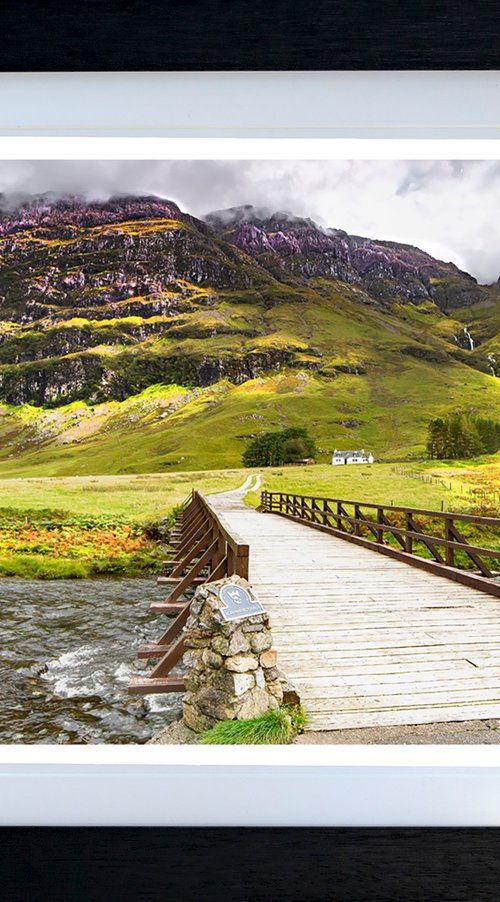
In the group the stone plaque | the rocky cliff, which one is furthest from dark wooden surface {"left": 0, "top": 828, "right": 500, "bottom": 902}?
the rocky cliff

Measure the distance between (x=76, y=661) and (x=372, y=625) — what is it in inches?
107

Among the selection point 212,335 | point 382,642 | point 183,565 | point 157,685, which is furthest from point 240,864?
point 212,335

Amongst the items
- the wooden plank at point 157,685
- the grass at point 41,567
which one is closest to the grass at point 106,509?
the grass at point 41,567

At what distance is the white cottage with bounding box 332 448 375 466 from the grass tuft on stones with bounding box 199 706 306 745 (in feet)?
11.3

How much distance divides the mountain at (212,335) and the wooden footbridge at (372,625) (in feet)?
3.55

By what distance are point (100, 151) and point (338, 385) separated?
4.37 m

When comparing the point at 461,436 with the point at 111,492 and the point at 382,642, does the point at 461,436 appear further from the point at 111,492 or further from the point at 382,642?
the point at 382,642

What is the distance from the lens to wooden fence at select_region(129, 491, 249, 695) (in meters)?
2.51

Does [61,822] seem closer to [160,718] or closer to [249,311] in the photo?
[160,718]

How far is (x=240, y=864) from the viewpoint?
3.48 feet

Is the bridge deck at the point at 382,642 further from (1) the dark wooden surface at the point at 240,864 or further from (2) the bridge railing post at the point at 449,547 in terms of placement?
(1) the dark wooden surface at the point at 240,864

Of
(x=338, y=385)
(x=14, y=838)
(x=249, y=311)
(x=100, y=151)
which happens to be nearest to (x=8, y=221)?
(x=249, y=311)

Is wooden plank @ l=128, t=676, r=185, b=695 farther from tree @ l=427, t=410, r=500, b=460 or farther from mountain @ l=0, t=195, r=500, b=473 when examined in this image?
tree @ l=427, t=410, r=500, b=460

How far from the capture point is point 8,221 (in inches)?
223
